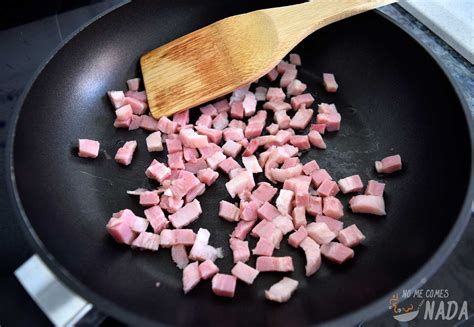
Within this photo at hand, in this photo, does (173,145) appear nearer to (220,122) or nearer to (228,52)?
(220,122)

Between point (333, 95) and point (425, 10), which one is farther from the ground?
point (425, 10)

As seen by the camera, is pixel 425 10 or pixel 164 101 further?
pixel 425 10

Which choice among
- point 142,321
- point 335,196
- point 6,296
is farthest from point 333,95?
point 6,296

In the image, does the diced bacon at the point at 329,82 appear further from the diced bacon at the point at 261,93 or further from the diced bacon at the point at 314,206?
the diced bacon at the point at 314,206

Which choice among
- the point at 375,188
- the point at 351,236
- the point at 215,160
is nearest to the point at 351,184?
the point at 375,188

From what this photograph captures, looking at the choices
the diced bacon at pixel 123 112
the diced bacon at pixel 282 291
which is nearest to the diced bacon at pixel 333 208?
the diced bacon at pixel 282 291

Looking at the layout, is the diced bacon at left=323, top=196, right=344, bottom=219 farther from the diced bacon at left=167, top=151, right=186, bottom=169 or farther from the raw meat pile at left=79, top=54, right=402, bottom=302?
the diced bacon at left=167, top=151, right=186, bottom=169

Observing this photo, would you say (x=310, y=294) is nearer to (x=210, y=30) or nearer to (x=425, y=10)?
(x=210, y=30)
